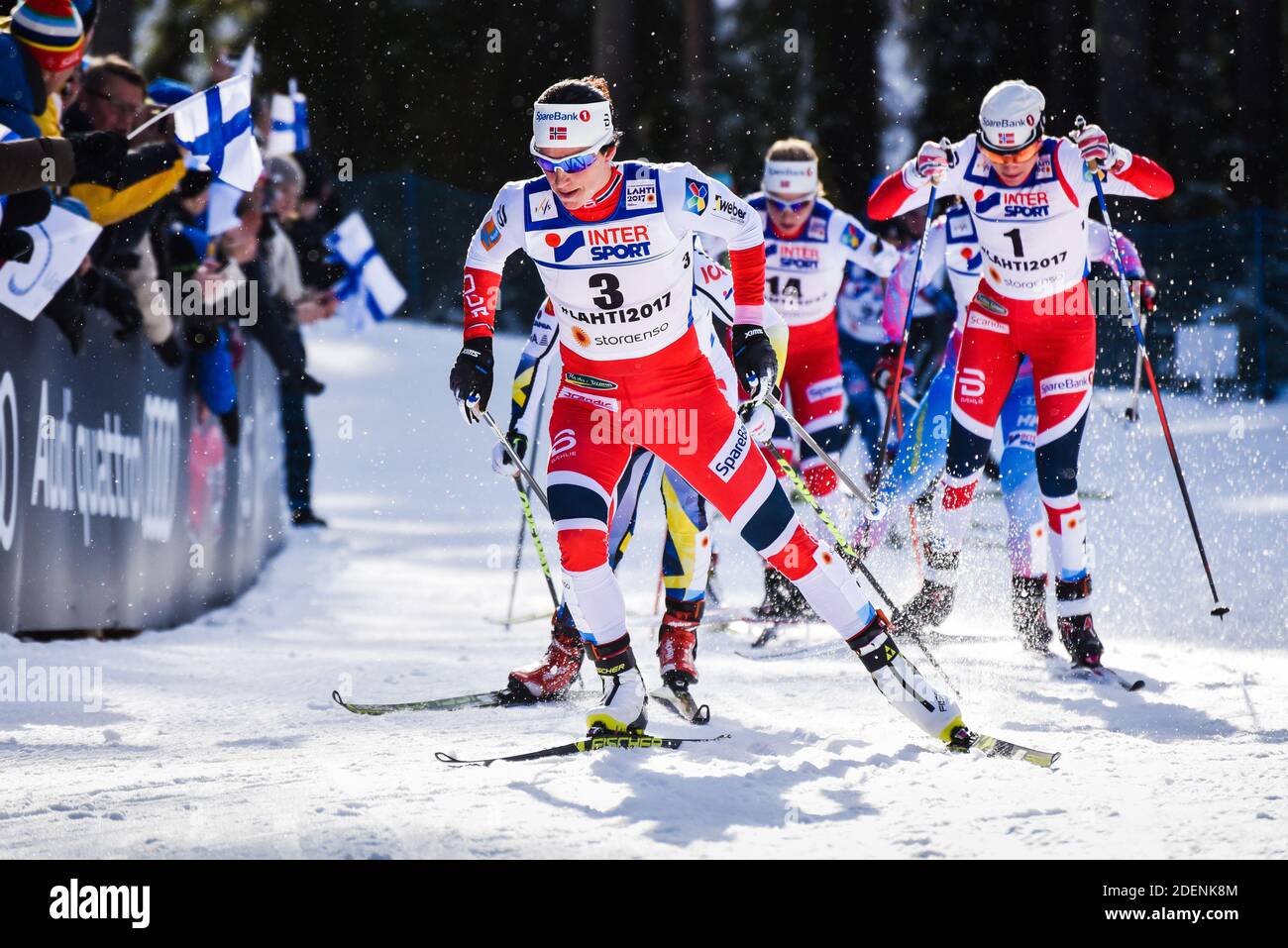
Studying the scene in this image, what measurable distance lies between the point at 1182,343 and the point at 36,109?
13465 mm

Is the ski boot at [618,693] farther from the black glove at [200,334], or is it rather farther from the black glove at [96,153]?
the black glove at [200,334]

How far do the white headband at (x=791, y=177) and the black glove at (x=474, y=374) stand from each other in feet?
11.7

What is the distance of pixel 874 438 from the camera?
39.1ft

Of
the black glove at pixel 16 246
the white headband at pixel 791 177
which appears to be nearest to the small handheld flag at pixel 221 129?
the black glove at pixel 16 246

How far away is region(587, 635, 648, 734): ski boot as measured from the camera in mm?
5242

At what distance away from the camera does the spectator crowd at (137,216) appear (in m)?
6.54

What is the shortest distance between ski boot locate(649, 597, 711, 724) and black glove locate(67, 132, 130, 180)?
294 centimetres

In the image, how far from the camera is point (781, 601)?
8.59 meters

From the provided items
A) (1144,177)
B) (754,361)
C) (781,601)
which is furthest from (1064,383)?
(754,361)

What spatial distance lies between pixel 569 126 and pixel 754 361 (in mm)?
979

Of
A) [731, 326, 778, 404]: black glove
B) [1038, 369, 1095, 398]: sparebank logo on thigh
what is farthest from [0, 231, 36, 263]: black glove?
[1038, 369, 1095, 398]: sparebank logo on thigh

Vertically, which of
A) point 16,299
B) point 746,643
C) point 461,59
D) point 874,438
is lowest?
point 746,643
